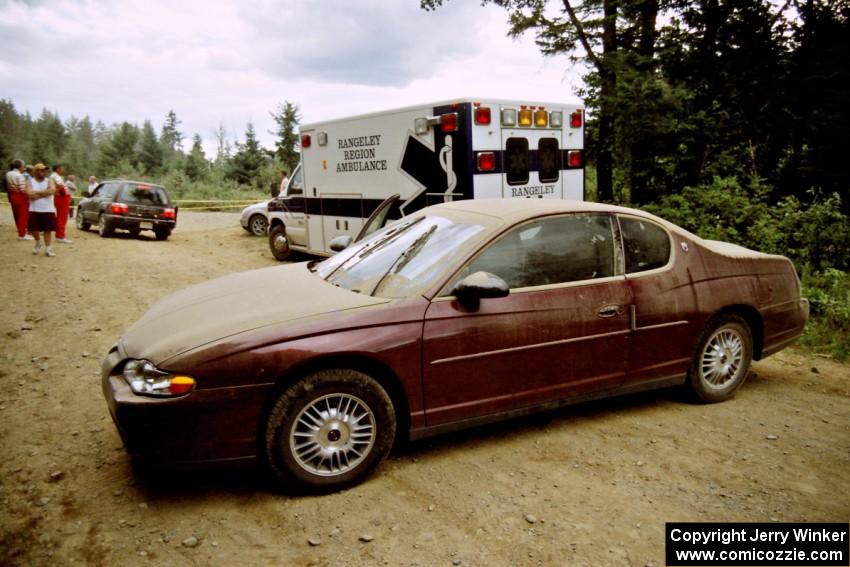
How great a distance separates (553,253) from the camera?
13.1ft

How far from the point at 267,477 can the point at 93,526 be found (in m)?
0.90

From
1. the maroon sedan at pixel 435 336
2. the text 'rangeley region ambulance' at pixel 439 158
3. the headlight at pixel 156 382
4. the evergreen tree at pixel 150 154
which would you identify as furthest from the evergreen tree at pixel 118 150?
the headlight at pixel 156 382

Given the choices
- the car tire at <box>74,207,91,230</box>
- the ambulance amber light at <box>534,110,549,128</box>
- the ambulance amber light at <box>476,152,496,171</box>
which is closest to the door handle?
the ambulance amber light at <box>476,152,496,171</box>

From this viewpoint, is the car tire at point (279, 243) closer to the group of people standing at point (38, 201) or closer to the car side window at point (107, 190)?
the group of people standing at point (38, 201)

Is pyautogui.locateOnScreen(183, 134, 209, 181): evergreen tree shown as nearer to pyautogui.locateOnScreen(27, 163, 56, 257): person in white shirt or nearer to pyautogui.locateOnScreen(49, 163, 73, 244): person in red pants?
pyautogui.locateOnScreen(49, 163, 73, 244): person in red pants

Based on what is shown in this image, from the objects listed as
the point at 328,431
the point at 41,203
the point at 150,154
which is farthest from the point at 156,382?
the point at 150,154

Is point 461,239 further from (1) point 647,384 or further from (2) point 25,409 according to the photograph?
(2) point 25,409

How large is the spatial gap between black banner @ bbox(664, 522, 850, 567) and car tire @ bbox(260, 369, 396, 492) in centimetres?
159

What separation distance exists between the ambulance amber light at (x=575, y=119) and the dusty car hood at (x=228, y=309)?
5926 millimetres

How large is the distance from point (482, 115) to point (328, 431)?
5.44 meters

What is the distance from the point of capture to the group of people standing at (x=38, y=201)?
1181 centimetres

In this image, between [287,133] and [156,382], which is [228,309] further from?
[287,133]

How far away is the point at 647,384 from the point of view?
4.33 m

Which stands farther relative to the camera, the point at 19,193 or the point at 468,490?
the point at 19,193
